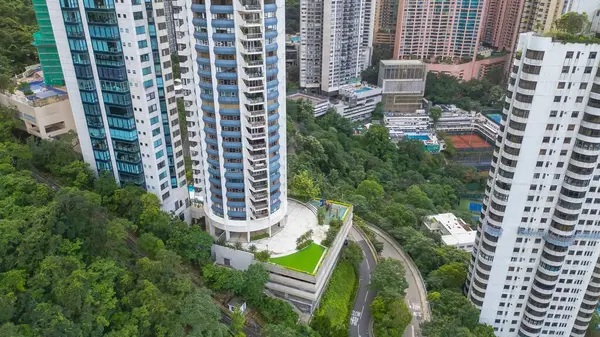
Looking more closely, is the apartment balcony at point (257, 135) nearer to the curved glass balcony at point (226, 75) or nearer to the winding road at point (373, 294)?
the curved glass balcony at point (226, 75)

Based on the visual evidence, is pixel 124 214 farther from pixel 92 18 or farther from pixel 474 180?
pixel 474 180

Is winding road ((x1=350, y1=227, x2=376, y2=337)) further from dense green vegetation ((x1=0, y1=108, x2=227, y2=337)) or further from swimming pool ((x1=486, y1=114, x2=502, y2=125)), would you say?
swimming pool ((x1=486, y1=114, x2=502, y2=125))

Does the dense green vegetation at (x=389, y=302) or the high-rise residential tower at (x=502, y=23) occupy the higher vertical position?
the high-rise residential tower at (x=502, y=23)

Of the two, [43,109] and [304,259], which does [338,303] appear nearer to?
[304,259]

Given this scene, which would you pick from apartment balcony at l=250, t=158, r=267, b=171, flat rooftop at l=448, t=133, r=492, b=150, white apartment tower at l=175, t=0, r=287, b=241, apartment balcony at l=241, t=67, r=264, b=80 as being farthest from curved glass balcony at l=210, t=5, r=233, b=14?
flat rooftop at l=448, t=133, r=492, b=150

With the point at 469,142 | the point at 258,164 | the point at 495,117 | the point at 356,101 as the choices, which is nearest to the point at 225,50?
the point at 258,164

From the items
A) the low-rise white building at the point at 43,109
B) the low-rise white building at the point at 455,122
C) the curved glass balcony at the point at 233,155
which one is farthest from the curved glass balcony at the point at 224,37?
the low-rise white building at the point at 455,122
